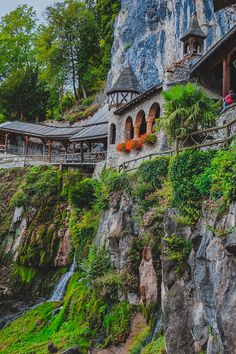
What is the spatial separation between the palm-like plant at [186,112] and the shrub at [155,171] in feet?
9.23

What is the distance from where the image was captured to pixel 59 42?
55.5 m

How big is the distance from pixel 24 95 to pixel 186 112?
4120 centimetres

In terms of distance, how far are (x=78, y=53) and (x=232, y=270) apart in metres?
50.1

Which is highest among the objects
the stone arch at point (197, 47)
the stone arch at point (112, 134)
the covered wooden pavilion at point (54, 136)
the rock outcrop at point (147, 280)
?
the stone arch at point (197, 47)

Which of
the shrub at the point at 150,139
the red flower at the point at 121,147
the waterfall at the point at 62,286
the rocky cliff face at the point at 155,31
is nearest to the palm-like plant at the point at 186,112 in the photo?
the shrub at the point at 150,139

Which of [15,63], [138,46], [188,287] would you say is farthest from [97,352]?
[15,63]

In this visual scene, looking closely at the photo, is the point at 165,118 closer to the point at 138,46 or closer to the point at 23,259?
the point at 23,259

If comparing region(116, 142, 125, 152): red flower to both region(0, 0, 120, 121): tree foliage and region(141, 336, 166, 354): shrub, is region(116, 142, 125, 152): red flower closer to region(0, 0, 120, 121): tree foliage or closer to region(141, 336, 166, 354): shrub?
region(141, 336, 166, 354): shrub

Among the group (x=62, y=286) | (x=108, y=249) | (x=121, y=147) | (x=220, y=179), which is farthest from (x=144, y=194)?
(x=121, y=147)

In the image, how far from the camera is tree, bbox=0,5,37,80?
59062mm

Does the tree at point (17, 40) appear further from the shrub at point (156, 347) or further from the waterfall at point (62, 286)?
the shrub at point (156, 347)

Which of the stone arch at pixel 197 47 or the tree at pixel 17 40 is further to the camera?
the tree at pixel 17 40

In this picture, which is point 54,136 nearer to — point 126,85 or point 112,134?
point 112,134

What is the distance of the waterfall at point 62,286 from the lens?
2333 cm
